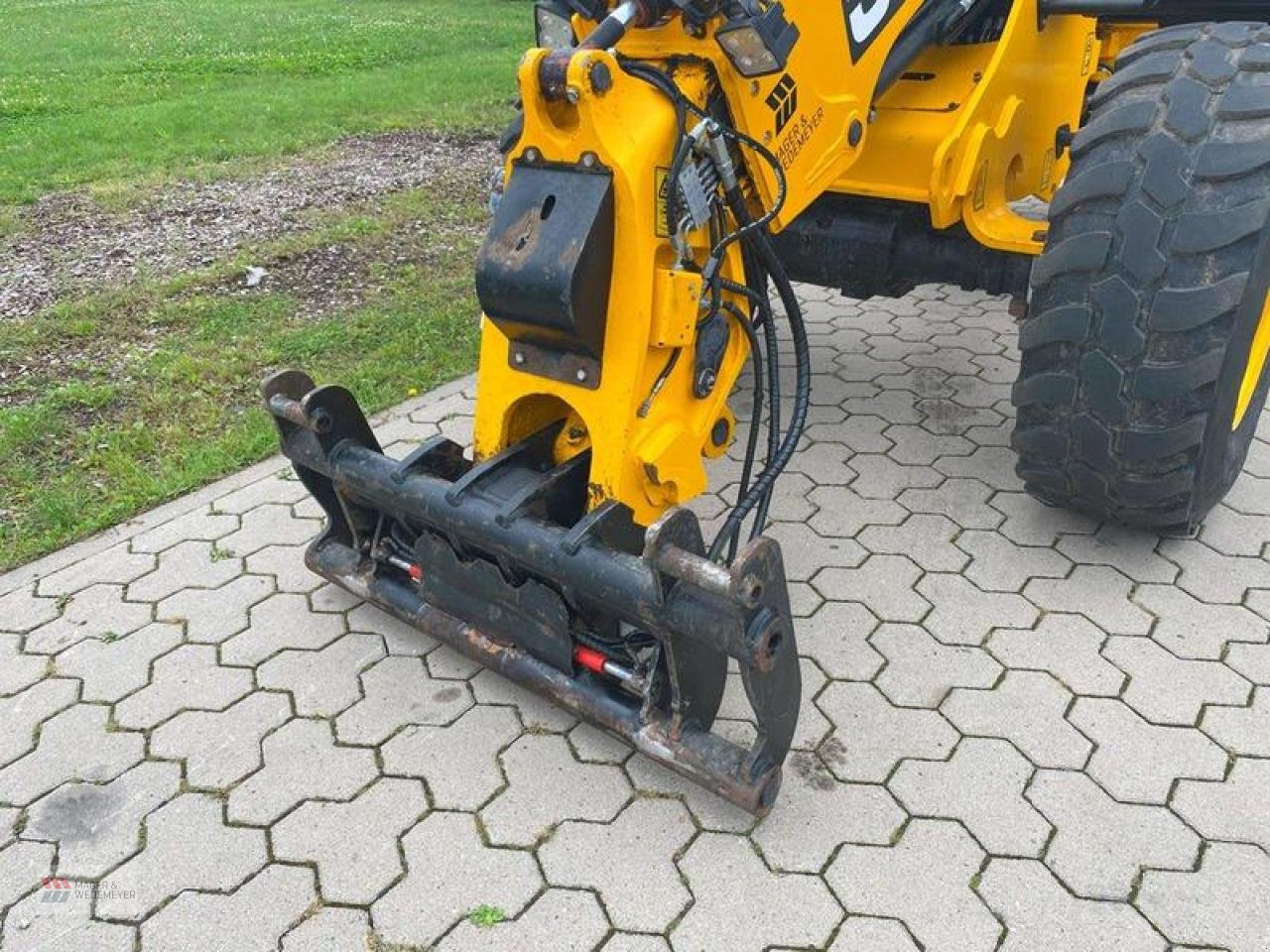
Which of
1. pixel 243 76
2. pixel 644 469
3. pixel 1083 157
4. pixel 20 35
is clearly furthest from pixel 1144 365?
pixel 20 35

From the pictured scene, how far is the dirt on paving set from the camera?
6469 mm

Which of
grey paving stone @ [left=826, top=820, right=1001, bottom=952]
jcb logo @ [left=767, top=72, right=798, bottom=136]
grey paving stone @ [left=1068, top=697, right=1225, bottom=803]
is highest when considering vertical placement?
jcb logo @ [left=767, top=72, right=798, bottom=136]

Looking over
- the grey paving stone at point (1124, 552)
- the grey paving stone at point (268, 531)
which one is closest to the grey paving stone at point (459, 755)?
the grey paving stone at point (268, 531)

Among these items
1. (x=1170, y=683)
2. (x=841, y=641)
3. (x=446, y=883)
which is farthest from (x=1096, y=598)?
(x=446, y=883)

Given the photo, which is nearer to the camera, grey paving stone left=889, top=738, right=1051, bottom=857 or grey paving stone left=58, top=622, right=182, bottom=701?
grey paving stone left=889, top=738, right=1051, bottom=857

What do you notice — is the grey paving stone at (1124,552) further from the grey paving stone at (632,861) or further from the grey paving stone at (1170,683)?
the grey paving stone at (632,861)

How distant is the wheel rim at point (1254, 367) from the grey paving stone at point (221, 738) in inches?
124

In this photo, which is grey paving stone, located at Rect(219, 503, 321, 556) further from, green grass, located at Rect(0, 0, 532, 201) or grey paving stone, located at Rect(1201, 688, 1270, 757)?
green grass, located at Rect(0, 0, 532, 201)

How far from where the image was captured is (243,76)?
493 inches

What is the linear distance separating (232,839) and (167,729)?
0.53 meters

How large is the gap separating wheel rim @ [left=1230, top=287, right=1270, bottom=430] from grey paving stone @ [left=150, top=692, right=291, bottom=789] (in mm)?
3137

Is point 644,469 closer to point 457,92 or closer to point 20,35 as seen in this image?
A: point 457,92

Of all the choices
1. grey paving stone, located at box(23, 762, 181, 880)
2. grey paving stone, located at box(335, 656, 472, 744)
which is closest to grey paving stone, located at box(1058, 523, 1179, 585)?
grey paving stone, located at box(335, 656, 472, 744)

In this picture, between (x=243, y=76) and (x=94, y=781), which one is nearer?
(x=94, y=781)
